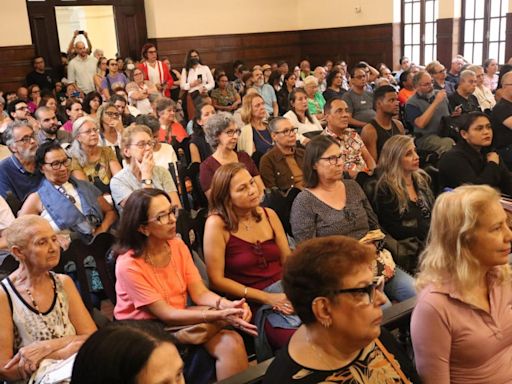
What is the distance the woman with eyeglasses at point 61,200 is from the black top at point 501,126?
343 cm

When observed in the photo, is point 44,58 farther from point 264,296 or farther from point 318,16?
point 264,296

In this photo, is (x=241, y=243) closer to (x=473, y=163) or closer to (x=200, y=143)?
(x=473, y=163)

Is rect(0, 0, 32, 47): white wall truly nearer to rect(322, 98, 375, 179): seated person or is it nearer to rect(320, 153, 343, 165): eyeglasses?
rect(322, 98, 375, 179): seated person

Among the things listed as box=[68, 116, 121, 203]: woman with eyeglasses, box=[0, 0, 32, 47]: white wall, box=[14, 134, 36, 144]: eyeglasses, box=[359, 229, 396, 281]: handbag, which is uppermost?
box=[0, 0, 32, 47]: white wall

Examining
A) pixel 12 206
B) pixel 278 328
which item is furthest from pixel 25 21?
pixel 278 328

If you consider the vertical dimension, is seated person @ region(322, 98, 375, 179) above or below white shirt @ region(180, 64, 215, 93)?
below

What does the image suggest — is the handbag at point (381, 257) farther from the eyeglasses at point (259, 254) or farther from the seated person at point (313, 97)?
the seated person at point (313, 97)

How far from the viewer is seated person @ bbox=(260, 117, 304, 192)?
3867 millimetres

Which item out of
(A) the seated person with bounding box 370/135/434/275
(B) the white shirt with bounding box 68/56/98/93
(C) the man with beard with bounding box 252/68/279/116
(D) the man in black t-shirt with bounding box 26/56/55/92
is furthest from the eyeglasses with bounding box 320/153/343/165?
(D) the man in black t-shirt with bounding box 26/56/55/92

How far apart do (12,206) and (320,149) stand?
1827mm

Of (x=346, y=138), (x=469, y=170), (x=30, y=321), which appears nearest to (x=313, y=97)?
(x=346, y=138)

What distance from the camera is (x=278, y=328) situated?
7.24 feet

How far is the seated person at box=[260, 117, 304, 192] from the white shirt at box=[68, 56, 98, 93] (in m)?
5.55

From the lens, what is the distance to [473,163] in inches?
141
